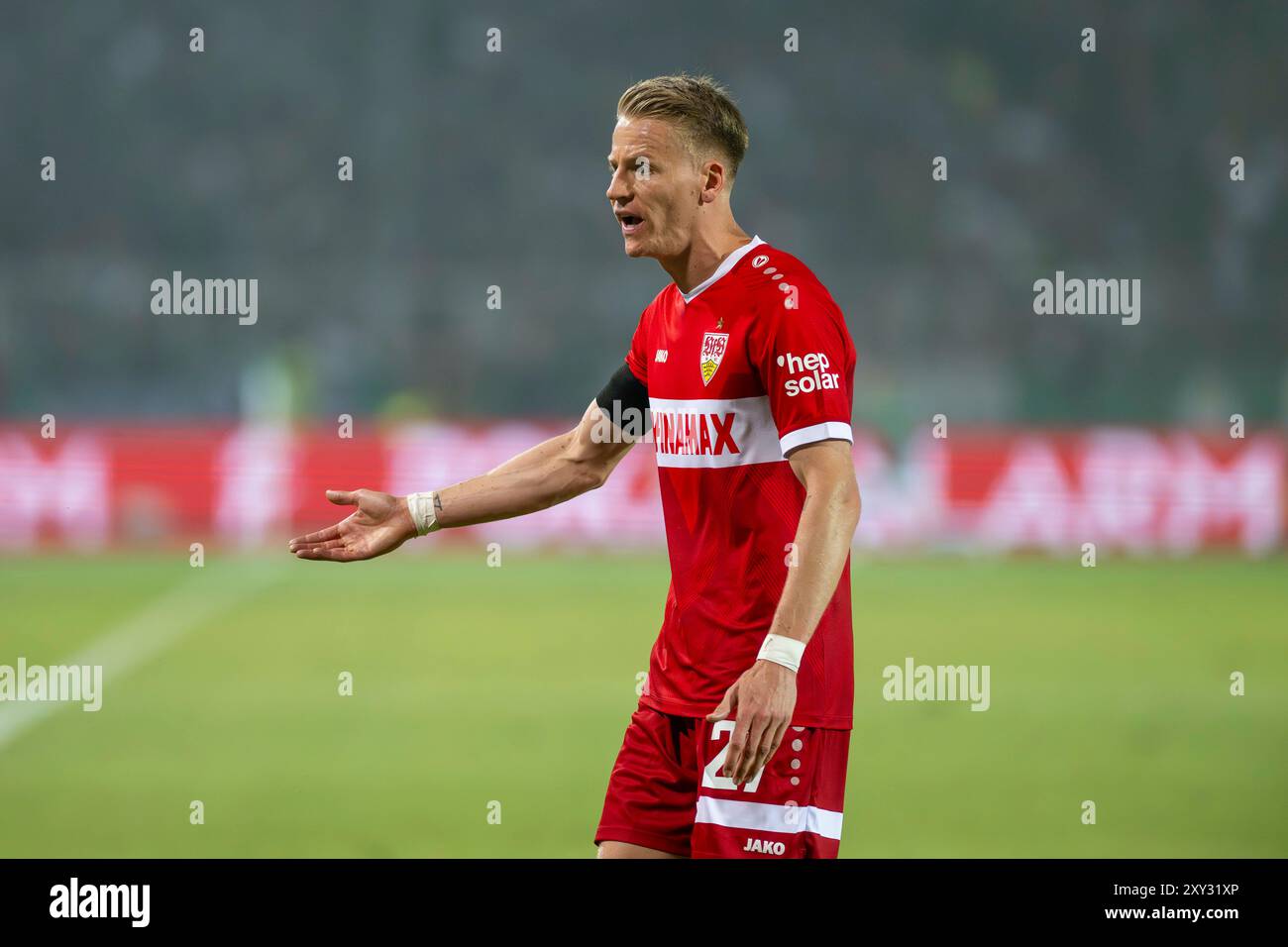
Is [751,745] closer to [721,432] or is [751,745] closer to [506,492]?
[721,432]

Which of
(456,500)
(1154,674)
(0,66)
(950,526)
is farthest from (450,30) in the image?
(456,500)

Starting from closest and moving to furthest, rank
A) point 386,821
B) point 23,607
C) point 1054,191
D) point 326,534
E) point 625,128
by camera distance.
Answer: point 625,128 < point 326,534 < point 386,821 < point 23,607 < point 1054,191

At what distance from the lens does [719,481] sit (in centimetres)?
376

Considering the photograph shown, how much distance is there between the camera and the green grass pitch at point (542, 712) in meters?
7.21

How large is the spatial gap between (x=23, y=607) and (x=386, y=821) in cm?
822

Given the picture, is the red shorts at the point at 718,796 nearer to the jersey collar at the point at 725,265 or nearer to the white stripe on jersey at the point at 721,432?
the white stripe on jersey at the point at 721,432

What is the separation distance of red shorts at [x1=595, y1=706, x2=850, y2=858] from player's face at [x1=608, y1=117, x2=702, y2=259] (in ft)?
3.93

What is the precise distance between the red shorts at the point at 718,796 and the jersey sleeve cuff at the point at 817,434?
0.70 meters

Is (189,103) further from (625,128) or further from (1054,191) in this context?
(625,128)

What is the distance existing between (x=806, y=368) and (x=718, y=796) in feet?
3.41

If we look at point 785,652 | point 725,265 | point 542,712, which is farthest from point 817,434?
point 542,712

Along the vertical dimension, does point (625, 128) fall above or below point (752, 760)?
above

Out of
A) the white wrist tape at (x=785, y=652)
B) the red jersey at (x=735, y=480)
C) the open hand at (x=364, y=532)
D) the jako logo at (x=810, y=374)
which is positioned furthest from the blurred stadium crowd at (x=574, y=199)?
the white wrist tape at (x=785, y=652)

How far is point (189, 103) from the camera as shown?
1121 inches
